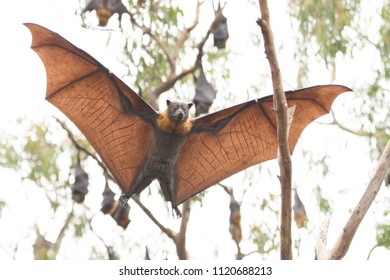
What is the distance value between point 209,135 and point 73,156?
5021mm

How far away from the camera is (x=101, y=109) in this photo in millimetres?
5094

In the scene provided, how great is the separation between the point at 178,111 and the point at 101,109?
25.1 inches

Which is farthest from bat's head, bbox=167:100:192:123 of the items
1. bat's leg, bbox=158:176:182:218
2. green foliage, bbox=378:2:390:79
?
green foliage, bbox=378:2:390:79

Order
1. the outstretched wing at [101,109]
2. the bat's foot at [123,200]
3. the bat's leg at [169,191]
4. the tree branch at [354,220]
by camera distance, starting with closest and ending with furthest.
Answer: the tree branch at [354,220] → the bat's foot at [123,200] → the bat's leg at [169,191] → the outstretched wing at [101,109]

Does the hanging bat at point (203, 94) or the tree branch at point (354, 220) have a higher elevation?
the hanging bat at point (203, 94)

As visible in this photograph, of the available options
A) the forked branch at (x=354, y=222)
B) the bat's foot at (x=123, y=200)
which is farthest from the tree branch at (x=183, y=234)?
the forked branch at (x=354, y=222)

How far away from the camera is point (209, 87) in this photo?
7.21 m

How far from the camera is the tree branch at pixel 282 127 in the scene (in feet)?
10.4

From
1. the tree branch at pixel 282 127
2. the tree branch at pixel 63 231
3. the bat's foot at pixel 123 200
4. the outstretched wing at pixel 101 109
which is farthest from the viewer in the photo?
the tree branch at pixel 63 231

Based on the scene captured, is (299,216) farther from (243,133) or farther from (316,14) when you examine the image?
(243,133)

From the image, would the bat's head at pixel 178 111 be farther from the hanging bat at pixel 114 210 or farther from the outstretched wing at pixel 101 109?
the hanging bat at pixel 114 210

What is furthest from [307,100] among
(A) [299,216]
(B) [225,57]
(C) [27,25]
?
(B) [225,57]

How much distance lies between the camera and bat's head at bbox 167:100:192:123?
478 cm

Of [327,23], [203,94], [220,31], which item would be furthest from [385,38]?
[203,94]
